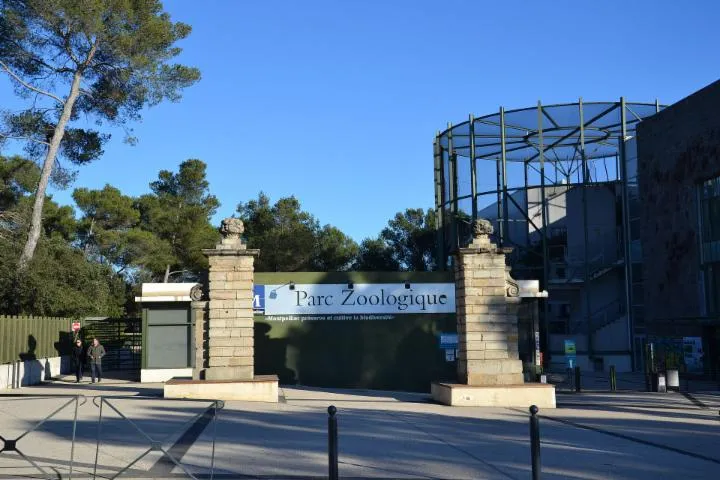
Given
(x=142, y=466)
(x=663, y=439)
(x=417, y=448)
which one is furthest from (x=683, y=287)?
(x=142, y=466)

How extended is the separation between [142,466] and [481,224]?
37.3 feet

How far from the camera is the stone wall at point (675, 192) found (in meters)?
30.5

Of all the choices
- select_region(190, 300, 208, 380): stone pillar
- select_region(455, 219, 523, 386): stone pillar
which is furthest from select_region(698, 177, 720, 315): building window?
select_region(190, 300, 208, 380): stone pillar

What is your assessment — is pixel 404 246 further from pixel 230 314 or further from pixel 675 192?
pixel 230 314

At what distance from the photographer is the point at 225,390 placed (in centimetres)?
1781

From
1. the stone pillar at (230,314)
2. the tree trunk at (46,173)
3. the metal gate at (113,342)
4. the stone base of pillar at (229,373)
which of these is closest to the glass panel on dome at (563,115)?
the metal gate at (113,342)

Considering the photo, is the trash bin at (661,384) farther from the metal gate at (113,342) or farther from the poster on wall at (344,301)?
the metal gate at (113,342)

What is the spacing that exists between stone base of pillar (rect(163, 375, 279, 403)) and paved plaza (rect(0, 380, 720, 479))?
1.71 ft

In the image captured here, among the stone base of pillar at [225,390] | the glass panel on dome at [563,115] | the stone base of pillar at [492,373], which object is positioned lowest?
the stone base of pillar at [225,390]

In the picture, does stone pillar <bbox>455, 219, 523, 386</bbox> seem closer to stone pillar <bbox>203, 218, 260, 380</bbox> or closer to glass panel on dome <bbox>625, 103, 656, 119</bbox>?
stone pillar <bbox>203, 218, 260, 380</bbox>

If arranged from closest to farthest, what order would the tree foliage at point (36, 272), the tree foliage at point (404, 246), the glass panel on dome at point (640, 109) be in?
the tree foliage at point (36, 272)
the glass panel on dome at point (640, 109)
the tree foliage at point (404, 246)

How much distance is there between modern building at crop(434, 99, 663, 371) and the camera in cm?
3916

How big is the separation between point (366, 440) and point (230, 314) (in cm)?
715

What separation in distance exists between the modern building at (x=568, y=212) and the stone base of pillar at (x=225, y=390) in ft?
75.5
